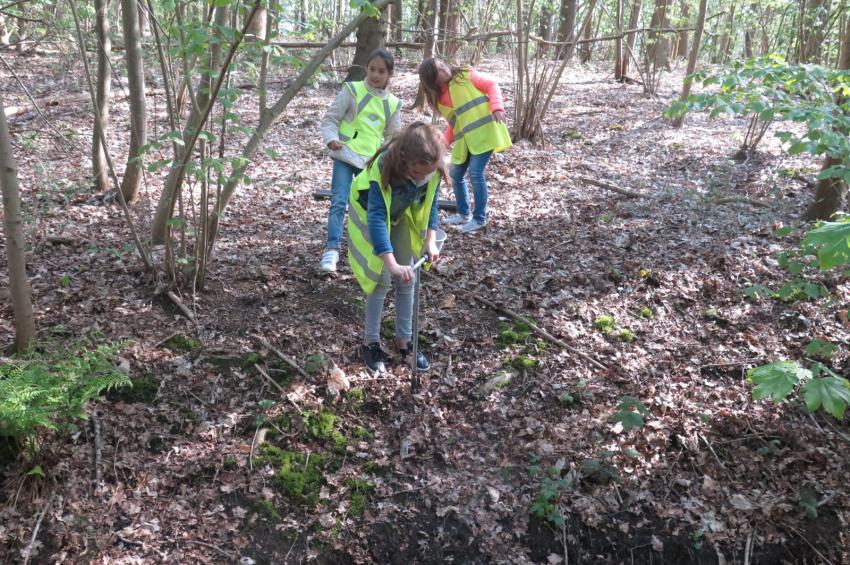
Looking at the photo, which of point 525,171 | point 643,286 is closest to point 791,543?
point 643,286

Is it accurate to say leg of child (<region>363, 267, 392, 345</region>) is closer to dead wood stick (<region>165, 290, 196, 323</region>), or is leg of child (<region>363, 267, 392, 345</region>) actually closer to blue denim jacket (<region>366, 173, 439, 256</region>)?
blue denim jacket (<region>366, 173, 439, 256</region>)

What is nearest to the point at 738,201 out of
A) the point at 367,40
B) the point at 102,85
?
the point at 367,40

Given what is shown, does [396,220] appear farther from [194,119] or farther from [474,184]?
[474,184]

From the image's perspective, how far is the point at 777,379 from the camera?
2.42 metres

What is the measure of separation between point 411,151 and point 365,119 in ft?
6.00

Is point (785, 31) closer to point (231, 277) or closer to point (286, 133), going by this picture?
point (286, 133)

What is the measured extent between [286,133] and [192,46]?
6.54 meters

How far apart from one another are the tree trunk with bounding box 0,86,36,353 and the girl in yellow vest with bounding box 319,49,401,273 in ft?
7.27

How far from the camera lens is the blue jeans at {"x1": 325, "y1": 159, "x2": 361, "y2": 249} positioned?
16.0ft

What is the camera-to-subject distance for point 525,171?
26.4 feet

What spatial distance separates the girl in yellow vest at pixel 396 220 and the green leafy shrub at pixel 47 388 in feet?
4.96

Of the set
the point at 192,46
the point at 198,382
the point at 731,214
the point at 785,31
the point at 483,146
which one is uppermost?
the point at 785,31

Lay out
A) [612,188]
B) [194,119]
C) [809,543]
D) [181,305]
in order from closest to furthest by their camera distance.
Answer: [809,543]
[194,119]
[181,305]
[612,188]

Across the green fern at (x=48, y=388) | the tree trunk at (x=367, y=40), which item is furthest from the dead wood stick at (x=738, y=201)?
the green fern at (x=48, y=388)
